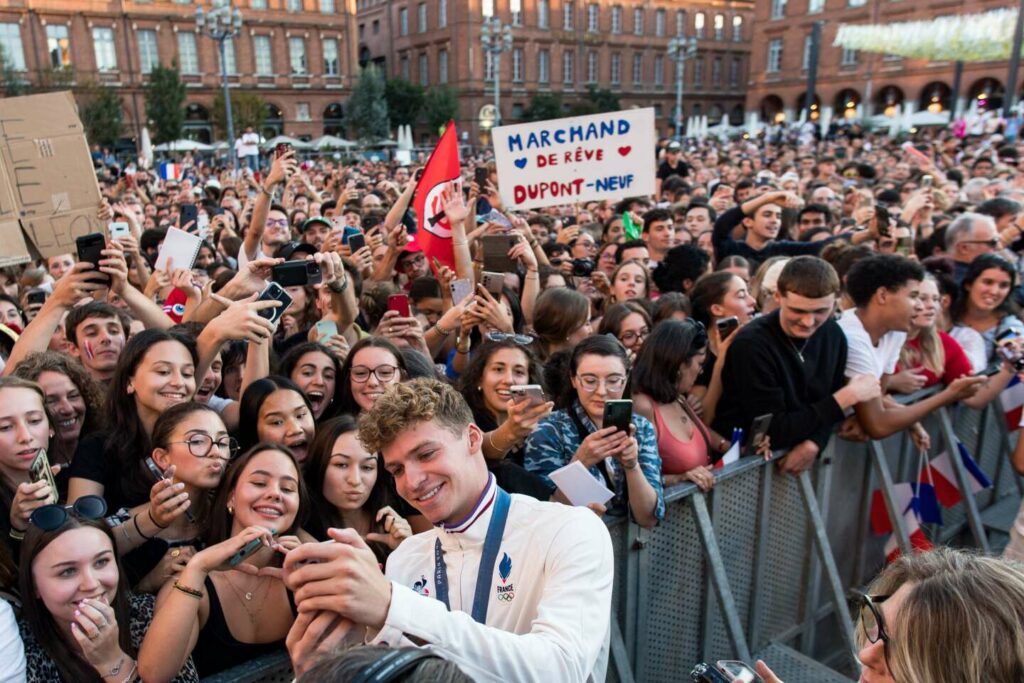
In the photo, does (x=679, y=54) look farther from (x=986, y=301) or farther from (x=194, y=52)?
(x=986, y=301)

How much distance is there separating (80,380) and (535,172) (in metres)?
4.54

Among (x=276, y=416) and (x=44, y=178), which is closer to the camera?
(x=276, y=416)

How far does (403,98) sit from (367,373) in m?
50.8

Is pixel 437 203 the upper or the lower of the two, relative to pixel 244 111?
lower

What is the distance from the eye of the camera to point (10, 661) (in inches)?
83.3

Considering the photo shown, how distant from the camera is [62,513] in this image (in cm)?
222

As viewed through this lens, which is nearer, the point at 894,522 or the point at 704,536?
the point at 704,536

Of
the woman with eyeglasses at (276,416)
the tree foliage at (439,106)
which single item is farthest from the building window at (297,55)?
the woman with eyeglasses at (276,416)

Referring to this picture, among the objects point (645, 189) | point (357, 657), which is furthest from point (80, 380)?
point (645, 189)

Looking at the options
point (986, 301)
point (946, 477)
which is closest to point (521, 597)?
point (946, 477)

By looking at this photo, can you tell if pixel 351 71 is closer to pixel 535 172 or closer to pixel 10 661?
pixel 535 172

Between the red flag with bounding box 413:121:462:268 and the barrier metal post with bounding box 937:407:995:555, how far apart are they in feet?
12.5

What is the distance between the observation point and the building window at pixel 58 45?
4322 centimetres

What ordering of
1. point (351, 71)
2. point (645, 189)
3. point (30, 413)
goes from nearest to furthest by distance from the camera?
1. point (30, 413)
2. point (645, 189)
3. point (351, 71)
